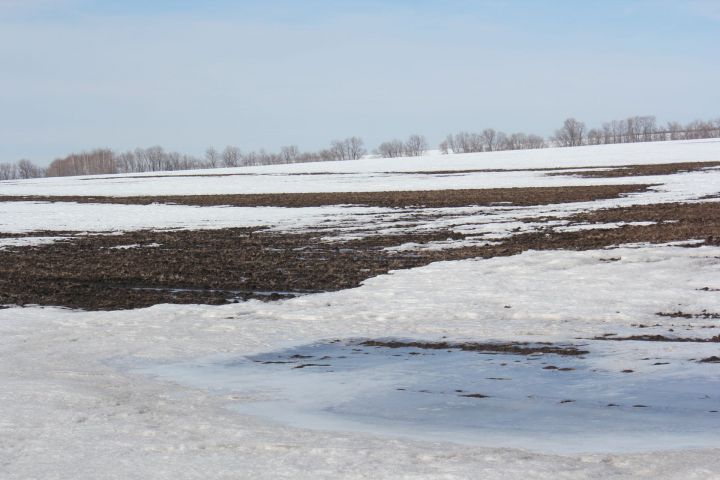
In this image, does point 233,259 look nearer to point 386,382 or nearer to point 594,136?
point 386,382

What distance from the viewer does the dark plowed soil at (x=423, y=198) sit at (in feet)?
124

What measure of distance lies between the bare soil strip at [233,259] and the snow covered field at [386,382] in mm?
957

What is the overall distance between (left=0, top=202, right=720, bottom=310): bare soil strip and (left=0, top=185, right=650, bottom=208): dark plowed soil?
9934 mm

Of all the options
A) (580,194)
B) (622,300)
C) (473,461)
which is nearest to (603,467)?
(473,461)

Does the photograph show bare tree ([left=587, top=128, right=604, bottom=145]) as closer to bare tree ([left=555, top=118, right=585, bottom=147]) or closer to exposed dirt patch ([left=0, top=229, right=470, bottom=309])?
bare tree ([left=555, top=118, right=585, bottom=147])

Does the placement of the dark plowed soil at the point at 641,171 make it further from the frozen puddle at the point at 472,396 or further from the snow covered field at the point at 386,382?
the frozen puddle at the point at 472,396

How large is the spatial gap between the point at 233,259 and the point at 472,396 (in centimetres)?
1278

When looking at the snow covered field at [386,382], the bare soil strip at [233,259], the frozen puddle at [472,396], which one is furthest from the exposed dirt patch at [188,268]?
the frozen puddle at [472,396]

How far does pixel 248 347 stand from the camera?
36.1 feet

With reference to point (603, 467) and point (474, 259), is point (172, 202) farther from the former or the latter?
point (603, 467)

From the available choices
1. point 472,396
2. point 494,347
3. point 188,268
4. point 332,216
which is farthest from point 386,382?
point 332,216

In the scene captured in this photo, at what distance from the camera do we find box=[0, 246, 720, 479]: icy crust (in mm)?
6145

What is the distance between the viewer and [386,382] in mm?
8938

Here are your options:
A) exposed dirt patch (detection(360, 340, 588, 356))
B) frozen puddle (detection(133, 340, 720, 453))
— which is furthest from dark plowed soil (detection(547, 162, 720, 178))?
frozen puddle (detection(133, 340, 720, 453))
